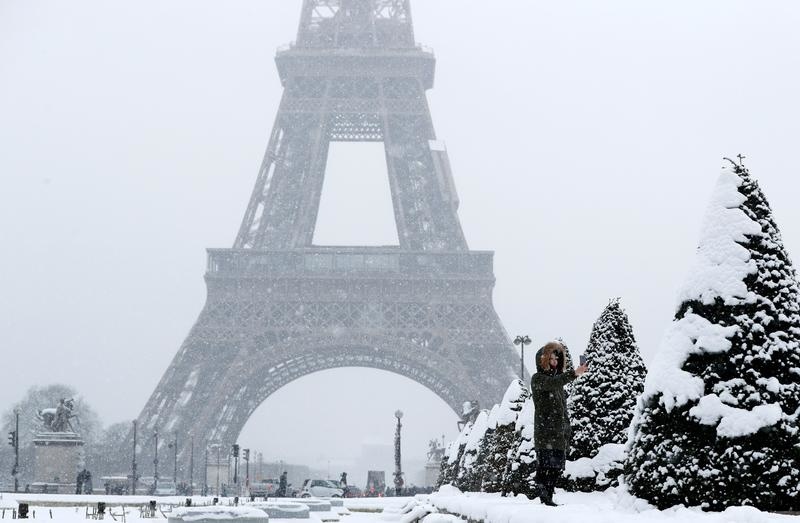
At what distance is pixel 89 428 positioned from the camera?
4656 inches

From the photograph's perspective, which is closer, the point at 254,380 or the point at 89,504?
the point at 89,504

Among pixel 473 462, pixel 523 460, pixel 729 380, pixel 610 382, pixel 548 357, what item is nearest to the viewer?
pixel 729 380

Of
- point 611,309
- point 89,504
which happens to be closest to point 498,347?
point 89,504

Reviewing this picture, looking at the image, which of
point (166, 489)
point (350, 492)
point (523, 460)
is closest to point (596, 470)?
point (523, 460)

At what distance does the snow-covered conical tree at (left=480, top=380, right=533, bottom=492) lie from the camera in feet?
64.4

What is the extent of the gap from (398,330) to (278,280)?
8.02 meters

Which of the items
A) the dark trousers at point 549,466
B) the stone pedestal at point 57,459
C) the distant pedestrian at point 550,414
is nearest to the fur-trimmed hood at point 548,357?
the distant pedestrian at point 550,414

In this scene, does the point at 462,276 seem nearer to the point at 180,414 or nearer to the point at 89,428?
the point at 180,414

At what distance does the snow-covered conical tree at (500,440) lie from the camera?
1964cm

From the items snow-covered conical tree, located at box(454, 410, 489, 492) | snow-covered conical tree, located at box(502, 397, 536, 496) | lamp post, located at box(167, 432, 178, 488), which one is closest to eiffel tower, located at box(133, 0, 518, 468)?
lamp post, located at box(167, 432, 178, 488)

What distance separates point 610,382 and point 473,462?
38.7 feet

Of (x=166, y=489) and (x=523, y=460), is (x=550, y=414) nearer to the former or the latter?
(x=523, y=460)

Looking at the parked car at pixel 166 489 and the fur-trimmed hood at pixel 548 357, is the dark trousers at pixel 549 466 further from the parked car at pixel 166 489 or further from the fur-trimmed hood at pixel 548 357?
the parked car at pixel 166 489

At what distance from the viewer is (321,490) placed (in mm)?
51719
